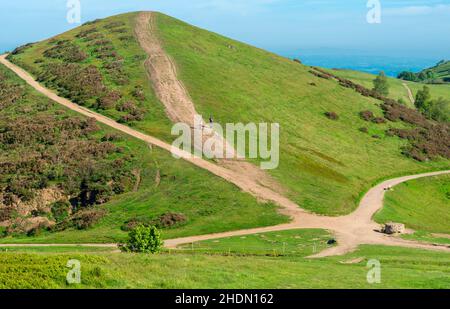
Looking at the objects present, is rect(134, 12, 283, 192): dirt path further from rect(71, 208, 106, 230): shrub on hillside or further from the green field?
rect(71, 208, 106, 230): shrub on hillside

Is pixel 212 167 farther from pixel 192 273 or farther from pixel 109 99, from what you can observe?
pixel 192 273

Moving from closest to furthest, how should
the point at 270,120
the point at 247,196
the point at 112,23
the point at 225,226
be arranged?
the point at 225,226
the point at 247,196
the point at 270,120
the point at 112,23

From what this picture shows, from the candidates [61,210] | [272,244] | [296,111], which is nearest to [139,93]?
[296,111]

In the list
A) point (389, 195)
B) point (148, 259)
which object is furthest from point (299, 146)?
point (148, 259)

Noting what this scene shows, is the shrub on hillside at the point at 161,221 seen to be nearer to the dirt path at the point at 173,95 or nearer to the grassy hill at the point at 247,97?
the grassy hill at the point at 247,97

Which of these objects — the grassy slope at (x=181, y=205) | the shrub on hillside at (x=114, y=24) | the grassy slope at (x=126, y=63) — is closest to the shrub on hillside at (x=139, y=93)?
the grassy slope at (x=126, y=63)

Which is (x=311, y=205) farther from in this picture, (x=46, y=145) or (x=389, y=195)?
(x=46, y=145)
